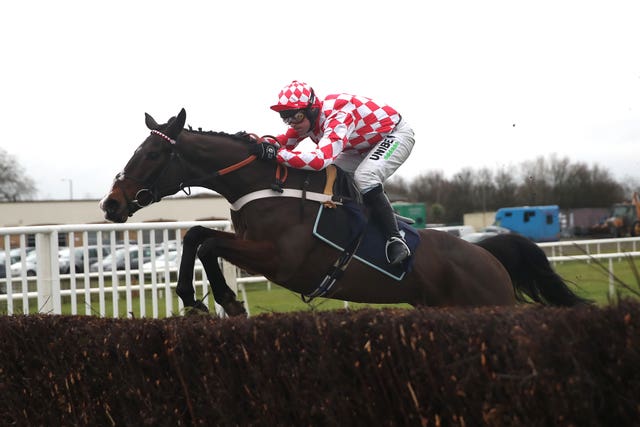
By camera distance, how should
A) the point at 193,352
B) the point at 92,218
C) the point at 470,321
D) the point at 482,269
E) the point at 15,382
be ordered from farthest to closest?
the point at 92,218, the point at 482,269, the point at 15,382, the point at 193,352, the point at 470,321

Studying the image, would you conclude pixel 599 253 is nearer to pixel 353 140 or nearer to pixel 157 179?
pixel 353 140

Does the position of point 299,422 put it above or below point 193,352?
below

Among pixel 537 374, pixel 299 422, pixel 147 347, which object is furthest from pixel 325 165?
pixel 537 374

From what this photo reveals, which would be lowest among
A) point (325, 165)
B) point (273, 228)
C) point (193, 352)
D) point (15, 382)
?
point (15, 382)

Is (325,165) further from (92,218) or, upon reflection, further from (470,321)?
(92,218)

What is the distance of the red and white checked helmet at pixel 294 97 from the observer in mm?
5086

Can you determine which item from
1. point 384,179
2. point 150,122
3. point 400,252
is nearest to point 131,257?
point 150,122

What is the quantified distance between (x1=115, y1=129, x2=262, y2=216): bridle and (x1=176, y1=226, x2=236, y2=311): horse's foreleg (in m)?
0.30

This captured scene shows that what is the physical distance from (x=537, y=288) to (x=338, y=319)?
348 centimetres

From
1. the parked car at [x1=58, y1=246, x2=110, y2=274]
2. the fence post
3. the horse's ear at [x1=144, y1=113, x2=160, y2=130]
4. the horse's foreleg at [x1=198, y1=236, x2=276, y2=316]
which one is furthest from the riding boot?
the parked car at [x1=58, y1=246, x2=110, y2=274]

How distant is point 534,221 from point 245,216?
37.2 metres

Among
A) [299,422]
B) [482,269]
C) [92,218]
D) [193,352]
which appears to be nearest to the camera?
[299,422]

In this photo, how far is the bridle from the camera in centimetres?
490

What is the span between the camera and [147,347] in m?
3.36
